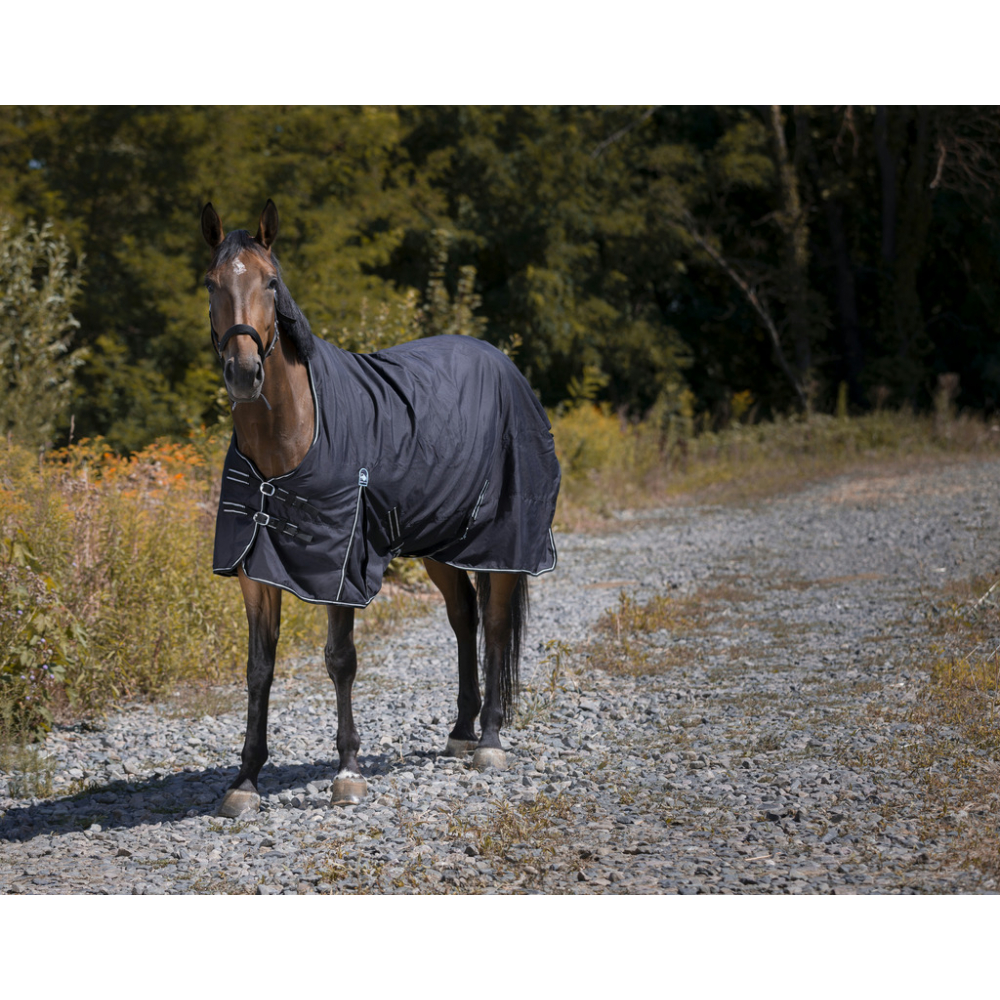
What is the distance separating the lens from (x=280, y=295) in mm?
4148

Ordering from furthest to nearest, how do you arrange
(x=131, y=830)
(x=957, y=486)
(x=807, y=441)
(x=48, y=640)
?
(x=807, y=441) → (x=957, y=486) → (x=48, y=640) → (x=131, y=830)

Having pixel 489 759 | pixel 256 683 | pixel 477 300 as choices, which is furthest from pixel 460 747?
pixel 477 300

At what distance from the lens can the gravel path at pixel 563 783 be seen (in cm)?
386

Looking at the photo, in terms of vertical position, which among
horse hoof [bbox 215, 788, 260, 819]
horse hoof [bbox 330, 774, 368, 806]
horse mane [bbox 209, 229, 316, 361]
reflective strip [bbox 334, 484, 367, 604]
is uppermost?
horse mane [bbox 209, 229, 316, 361]

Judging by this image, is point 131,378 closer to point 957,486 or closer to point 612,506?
point 612,506

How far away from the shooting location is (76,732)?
5801 mm

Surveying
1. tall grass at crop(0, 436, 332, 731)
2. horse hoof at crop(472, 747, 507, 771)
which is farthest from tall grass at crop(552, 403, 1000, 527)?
horse hoof at crop(472, 747, 507, 771)

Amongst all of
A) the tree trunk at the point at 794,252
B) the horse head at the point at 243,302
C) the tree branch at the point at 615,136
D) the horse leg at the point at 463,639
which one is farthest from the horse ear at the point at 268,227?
the tree trunk at the point at 794,252

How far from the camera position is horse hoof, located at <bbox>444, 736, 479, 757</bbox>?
5242 millimetres

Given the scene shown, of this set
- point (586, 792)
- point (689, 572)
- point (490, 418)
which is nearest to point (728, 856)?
point (586, 792)

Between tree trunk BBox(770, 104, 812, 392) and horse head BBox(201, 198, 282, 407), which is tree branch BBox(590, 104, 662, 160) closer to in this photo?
tree trunk BBox(770, 104, 812, 392)

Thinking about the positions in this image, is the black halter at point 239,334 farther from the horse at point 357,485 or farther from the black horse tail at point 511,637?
the black horse tail at point 511,637

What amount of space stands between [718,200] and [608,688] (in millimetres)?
17973

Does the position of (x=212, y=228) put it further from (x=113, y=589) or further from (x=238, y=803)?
(x=113, y=589)
